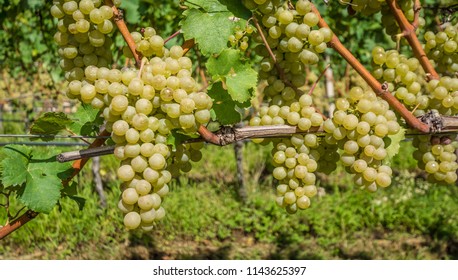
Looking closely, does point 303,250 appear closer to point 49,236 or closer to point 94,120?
point 49,236

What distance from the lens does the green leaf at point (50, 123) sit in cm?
134

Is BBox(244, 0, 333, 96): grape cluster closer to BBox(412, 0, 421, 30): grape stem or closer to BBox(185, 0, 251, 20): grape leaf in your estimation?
BBox(185, 0, 251, 20): grape leaf

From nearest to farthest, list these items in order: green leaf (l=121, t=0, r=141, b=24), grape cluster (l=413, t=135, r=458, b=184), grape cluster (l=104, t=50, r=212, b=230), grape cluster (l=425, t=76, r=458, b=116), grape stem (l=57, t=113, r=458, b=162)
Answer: grape cluster (l=104, t=50, r=212, b=230) → grape stem (l=57, t=113, r=458, b=162) → grape cluster (l=425, t=76, r=458, b=116) → grape cluster (l=413, t=135, r=458, b=184) → green leaf (l=121, t=0, r=141, b=24)

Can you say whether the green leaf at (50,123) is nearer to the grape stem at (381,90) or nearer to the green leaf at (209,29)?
the green leaf at (209,29)

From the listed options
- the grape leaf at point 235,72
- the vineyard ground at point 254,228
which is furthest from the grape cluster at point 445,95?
the vineyard ground at point 254,228

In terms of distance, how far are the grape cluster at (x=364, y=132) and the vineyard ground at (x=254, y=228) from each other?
2446 millimetres

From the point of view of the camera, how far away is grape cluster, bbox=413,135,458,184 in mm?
1549

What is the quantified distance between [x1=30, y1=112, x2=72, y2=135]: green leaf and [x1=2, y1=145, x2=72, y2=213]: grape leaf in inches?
2.6

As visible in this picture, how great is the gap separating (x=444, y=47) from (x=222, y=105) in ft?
2.50

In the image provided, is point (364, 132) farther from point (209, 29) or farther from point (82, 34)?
point (82, 34)

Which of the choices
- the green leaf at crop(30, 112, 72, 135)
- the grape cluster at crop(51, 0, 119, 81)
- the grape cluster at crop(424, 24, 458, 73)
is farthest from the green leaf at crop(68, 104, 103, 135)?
the grape cluster at crop(424, 24, 458, 73)

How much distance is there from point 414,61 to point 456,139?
32cm

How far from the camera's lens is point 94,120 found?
1.42 metres

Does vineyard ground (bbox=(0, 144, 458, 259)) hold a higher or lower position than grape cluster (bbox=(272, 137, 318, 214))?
lower
